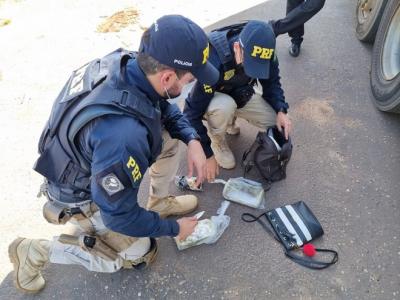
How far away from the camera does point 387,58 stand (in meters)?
→ 3.38

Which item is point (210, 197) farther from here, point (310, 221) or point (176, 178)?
point (310, 221)

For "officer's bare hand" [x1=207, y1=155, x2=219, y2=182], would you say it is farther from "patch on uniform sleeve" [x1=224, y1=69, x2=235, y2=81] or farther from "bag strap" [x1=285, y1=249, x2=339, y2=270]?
"bag strap" [x1=285, y1=249, x2=339, y2=270]

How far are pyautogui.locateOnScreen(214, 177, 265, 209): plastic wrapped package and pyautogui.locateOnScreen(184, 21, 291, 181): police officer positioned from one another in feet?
0.65

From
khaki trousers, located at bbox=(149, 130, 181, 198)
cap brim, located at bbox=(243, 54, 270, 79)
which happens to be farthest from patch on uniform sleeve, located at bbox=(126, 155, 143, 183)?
cap brim, located at bbox=(243, 54, 270, 79)

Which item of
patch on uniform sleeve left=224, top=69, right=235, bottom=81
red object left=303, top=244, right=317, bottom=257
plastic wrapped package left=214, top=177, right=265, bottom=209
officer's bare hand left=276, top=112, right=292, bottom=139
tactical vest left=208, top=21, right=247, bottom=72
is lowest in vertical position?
red object left=303, top=244, right=317, bottom=257

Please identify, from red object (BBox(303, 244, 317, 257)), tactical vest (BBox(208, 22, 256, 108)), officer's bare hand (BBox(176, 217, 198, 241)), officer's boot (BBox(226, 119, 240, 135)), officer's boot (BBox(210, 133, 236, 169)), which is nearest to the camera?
officer's bare hand (BBox(176, 217, 198, 241))

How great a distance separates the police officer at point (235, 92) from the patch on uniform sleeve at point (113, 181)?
926 millimetres

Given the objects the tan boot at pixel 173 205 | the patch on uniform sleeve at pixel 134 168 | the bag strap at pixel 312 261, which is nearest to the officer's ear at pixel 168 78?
the patch on uniform sleeve at pixel 134 168

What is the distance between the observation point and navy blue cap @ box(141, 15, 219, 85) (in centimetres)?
152

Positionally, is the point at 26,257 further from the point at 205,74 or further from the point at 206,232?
the point at 205,74

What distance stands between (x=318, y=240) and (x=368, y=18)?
9.33 feet

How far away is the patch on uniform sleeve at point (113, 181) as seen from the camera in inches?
58.5

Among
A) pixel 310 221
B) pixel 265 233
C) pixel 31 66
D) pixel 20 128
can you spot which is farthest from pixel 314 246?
pixel 31 66

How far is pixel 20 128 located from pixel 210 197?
6.73 ft
